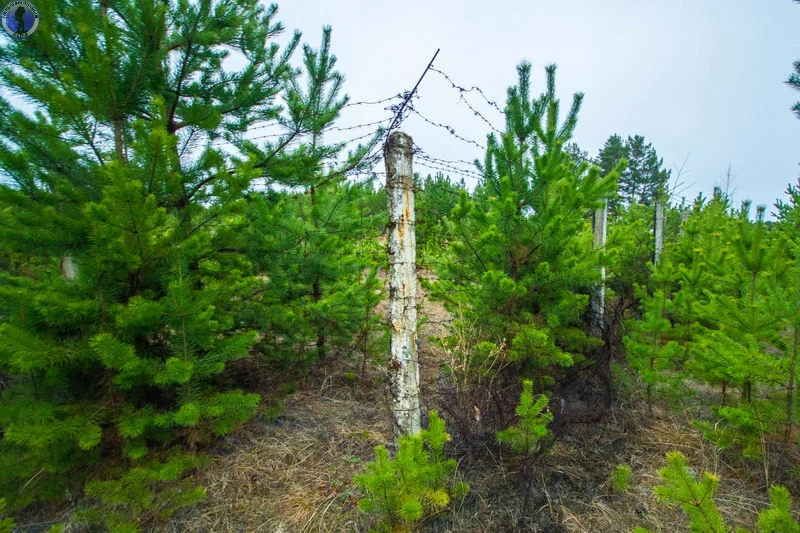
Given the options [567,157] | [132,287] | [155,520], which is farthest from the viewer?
[567,157]

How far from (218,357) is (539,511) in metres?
2.55

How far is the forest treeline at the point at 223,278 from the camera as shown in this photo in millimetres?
2523

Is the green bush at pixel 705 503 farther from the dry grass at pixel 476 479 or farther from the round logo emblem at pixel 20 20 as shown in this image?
the round logo emblem at pixel 20 20

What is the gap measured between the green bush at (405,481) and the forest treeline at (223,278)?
0.02m

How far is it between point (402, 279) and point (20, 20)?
3.25 meters

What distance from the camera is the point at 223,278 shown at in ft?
10.9

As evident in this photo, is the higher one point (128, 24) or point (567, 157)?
point (128, 24)

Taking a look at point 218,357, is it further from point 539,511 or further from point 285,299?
point 539,511

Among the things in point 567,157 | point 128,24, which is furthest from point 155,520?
point 567,157

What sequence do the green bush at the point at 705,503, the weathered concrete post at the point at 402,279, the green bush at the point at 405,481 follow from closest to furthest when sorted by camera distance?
the green bush at the point at 705,503 < the green bush at the point at 405,481 < the weathered concrete post at the point at 402,279

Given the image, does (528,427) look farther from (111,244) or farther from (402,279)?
(111,244)

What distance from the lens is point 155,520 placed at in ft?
8.75

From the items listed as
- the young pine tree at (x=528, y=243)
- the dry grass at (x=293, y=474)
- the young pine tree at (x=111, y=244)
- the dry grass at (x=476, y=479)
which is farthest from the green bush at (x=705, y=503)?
the young pine tree at (x=111, y=244)

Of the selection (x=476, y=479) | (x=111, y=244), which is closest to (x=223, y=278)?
(x=111, y=244)
